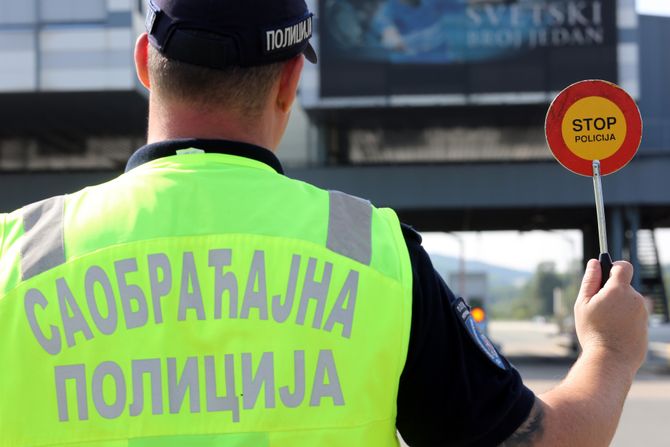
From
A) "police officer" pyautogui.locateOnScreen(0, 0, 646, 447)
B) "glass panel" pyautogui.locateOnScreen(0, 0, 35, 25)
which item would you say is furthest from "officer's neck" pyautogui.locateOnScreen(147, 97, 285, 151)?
"glass panel" pyautogui.locateOnScreen(0, 0, 35, 25)

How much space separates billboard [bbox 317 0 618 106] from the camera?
24.9 metres

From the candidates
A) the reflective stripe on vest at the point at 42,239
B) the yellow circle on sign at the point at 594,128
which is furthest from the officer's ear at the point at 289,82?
the yellow circle on sign at the point at 594,128

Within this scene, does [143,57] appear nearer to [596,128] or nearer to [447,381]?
[447,381]

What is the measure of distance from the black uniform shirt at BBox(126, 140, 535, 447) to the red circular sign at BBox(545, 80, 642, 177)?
67 cm

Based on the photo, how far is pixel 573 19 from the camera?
81.8 feet

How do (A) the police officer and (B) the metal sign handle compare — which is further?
(B) the metal sign handle

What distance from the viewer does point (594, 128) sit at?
84.7 inches

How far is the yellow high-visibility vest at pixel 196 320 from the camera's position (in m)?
1.45

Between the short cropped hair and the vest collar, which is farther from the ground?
the short cropped hair

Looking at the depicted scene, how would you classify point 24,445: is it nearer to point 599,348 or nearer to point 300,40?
point 300,40

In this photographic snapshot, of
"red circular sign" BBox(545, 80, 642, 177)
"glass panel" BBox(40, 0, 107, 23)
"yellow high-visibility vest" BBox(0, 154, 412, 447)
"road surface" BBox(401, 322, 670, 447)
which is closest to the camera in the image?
"yellow high-visibility vest" BBox(0, 154, 412, 447)

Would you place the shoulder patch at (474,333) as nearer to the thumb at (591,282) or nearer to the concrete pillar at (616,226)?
the thumb at (591,282)

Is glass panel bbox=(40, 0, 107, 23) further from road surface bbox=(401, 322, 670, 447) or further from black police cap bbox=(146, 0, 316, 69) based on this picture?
black police cap bbox=(146, 0, 316, 69)

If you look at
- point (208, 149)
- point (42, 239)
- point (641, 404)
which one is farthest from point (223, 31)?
point (641, 404)
